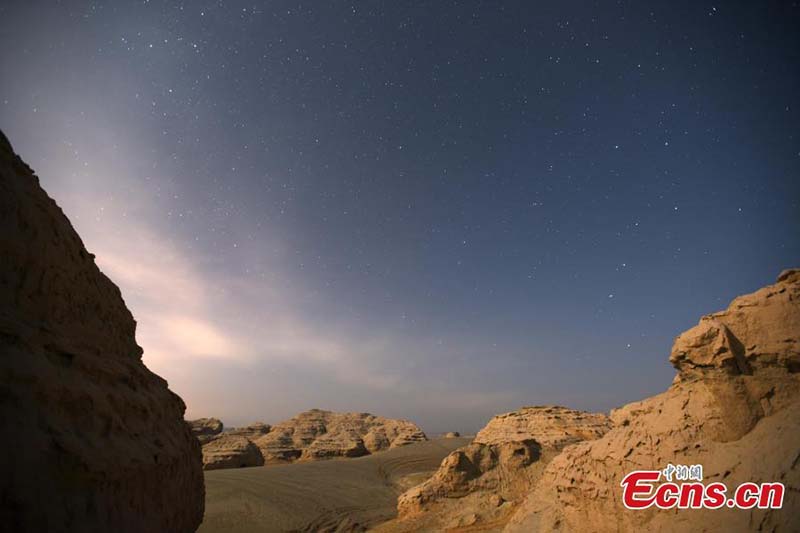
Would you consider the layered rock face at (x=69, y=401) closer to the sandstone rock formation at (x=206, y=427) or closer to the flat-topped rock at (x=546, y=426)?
the flat-topped rock at (x=546, y=426)

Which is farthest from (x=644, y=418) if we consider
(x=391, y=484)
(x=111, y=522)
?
(x=391, y=484)

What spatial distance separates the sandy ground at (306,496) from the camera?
1620cm

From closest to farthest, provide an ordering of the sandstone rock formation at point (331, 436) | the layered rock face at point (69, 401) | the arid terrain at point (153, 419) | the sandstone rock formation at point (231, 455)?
the layered rock face at point (69, 401) < the arid terrain at point (153, 419) < the sandstone rock formation at point (231, 455) < the sandstone rock formation at point (331, 436)

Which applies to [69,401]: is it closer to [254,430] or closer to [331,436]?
[331,436]

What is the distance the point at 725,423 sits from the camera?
5.95m

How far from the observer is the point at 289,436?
4853 centimetres

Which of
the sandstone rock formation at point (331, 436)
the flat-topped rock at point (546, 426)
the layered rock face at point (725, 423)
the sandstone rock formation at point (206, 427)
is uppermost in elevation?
the layered rock face at point (725, 423)

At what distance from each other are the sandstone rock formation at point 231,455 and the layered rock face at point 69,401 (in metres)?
31.2

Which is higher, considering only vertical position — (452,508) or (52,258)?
(52,258)

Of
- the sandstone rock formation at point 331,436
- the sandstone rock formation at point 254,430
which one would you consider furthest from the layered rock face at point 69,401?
the sandstone rock formation at point 254,430

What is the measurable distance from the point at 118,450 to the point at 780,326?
30.4ft

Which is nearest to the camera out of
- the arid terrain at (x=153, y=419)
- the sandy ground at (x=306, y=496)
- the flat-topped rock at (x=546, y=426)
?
the arid terrain at (x=153, y=419)

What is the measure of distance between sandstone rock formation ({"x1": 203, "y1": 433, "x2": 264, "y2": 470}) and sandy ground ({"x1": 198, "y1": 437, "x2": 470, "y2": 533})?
7364 mm

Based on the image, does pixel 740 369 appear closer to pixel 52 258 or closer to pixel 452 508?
pixel 52 258
